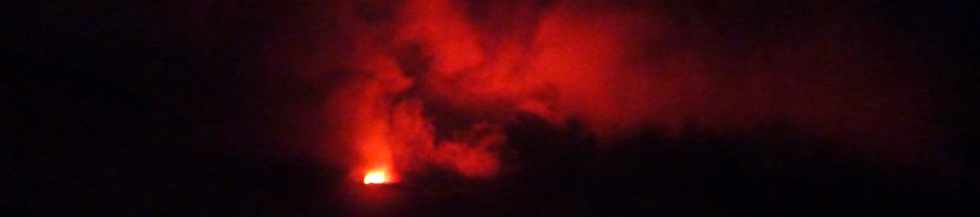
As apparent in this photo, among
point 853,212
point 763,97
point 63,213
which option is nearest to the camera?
point 63,213

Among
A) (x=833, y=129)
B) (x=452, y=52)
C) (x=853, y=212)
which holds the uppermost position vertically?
(x=452, y=52)

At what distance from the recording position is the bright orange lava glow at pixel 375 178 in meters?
10.8

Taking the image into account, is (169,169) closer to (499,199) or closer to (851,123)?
(499,199)

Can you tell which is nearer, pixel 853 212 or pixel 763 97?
pixel 853 212

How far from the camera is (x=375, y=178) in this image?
10.9m

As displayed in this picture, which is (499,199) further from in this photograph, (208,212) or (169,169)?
(169,169)

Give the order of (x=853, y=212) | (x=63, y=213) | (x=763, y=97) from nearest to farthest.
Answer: (x=63, y=213) → (x=853, y=212) → (x=763, y=97)

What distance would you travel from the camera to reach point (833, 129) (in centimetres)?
1090

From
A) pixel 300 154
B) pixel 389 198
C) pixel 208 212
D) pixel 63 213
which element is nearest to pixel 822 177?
pixel 389 198

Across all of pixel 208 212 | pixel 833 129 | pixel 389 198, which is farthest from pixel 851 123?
pixel 208 212

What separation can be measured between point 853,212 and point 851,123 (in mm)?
1358

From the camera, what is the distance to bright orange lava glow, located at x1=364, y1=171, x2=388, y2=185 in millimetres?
10766

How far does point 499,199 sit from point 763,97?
323 cm

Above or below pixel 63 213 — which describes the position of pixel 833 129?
above
